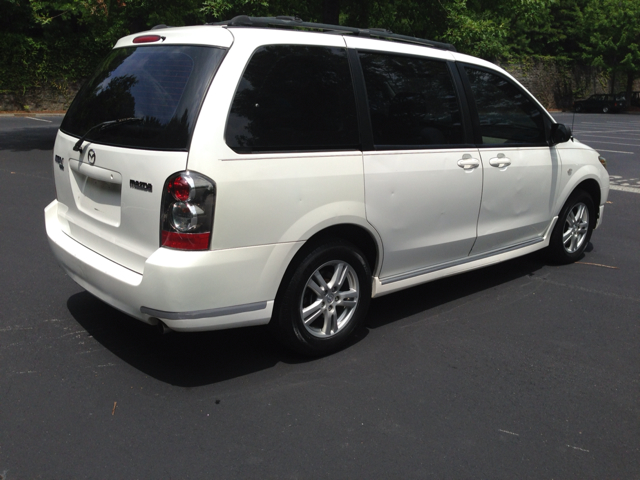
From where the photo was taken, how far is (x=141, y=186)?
3.45 meters

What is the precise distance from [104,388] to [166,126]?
58.5 inches

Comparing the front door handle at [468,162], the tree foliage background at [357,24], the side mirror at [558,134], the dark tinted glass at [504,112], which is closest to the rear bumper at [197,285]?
the front door handle at [468,162]

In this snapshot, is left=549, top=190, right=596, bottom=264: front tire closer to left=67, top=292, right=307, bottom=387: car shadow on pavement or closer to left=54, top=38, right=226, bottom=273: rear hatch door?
left=67, top=292, right=307, bottom=387: car shadow on pavement

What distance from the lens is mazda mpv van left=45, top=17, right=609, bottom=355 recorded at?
3.38 meters

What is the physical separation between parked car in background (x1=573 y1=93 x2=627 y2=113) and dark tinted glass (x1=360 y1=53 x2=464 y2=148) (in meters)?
45.9

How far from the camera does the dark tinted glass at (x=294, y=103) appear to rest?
3.52 m

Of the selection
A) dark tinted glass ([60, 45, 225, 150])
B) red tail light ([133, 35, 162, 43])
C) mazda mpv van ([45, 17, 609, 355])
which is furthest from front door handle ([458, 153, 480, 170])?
red tail light ([133, 35, 162, 43])

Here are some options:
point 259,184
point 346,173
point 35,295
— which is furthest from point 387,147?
point 35,295

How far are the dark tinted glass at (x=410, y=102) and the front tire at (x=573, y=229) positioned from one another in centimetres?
186

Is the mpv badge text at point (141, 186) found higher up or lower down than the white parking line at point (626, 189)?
higher up

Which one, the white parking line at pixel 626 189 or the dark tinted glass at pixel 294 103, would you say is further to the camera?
the white parking line at pixel 626 189

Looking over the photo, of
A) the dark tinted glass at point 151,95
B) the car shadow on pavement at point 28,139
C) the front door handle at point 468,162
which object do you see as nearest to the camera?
the dark tinted glass at point 151,95

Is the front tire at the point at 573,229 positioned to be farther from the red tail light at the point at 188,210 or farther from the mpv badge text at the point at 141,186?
the mpv badge text at the point at 141,186

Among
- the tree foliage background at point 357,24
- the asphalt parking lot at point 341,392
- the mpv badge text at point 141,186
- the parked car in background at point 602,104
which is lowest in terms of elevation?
the asphalt parking lot at point 341,392
